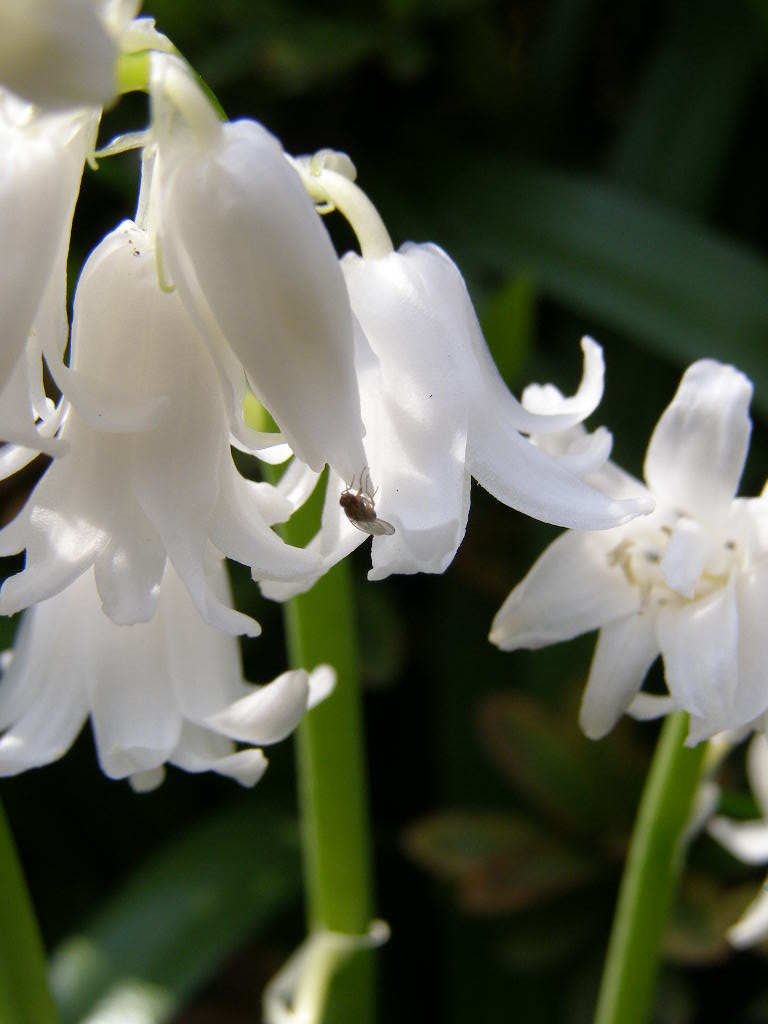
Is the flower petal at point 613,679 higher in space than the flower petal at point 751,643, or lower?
lower

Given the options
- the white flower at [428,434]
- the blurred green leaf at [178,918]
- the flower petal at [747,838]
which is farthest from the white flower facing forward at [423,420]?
the blurred green leaf at [178,918]

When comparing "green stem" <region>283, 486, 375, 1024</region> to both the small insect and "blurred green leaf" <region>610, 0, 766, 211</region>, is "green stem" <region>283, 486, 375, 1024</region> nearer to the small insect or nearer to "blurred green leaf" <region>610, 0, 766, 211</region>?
the small insect

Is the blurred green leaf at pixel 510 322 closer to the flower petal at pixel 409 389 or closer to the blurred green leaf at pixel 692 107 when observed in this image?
the blurred green leaf at pixel 692 107

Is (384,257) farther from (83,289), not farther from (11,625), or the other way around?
(11,625)

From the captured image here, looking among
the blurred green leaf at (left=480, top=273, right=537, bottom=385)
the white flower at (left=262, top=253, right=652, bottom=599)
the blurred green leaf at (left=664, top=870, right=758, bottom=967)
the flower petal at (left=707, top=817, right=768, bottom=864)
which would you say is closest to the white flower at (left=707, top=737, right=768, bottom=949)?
the flower petal at (left=707, top=817, right=768, bottom=864)

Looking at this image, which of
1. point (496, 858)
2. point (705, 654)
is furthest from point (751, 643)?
point (496, 858)

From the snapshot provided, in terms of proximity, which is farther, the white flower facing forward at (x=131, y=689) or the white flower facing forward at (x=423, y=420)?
the white flower facing forward at (x=131, y=689)
